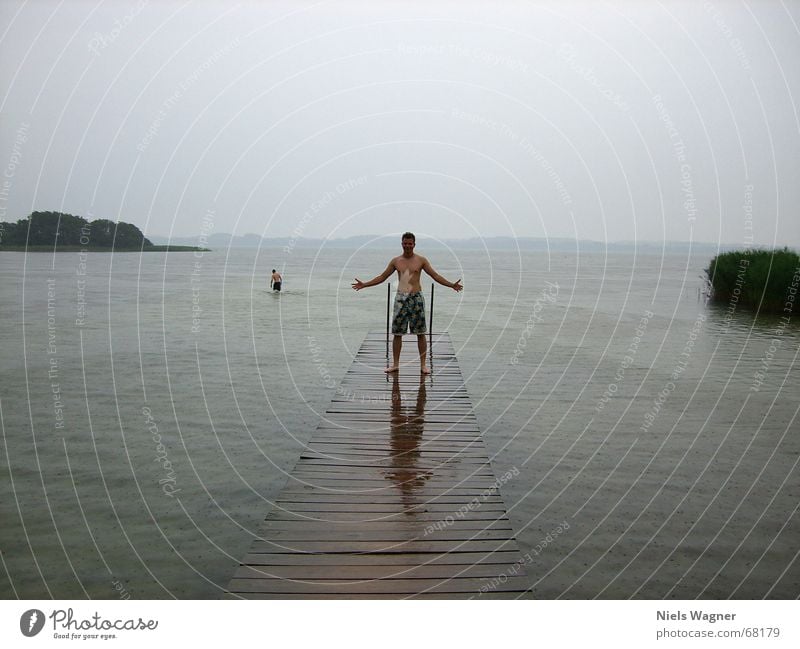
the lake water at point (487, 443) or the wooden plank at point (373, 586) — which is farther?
the lake water at point (487, 443)

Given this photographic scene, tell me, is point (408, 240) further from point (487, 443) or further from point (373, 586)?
point (373, 586)

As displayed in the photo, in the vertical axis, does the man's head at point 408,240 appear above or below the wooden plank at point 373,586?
above

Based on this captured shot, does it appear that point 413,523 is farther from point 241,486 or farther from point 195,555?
point 241,486

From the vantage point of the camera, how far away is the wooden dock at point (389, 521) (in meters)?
4.46

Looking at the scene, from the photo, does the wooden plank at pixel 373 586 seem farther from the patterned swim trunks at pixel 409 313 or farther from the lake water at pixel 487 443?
the patterned swim trunks at pixel 409 313

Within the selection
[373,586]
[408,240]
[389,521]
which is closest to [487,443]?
[408,240]

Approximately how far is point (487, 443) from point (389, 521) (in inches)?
182

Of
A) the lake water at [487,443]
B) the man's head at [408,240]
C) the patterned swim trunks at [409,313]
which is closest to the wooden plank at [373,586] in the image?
the lake water at [487,443]

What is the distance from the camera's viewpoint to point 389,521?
547 cm

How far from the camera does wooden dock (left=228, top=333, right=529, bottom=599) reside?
446 centimetres

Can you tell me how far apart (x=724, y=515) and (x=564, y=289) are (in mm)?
46551

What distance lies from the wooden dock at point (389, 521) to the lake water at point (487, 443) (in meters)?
0.77

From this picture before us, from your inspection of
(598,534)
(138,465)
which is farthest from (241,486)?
(598,534)

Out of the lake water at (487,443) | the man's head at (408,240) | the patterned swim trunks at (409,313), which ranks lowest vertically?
the lake water at (487,443)
